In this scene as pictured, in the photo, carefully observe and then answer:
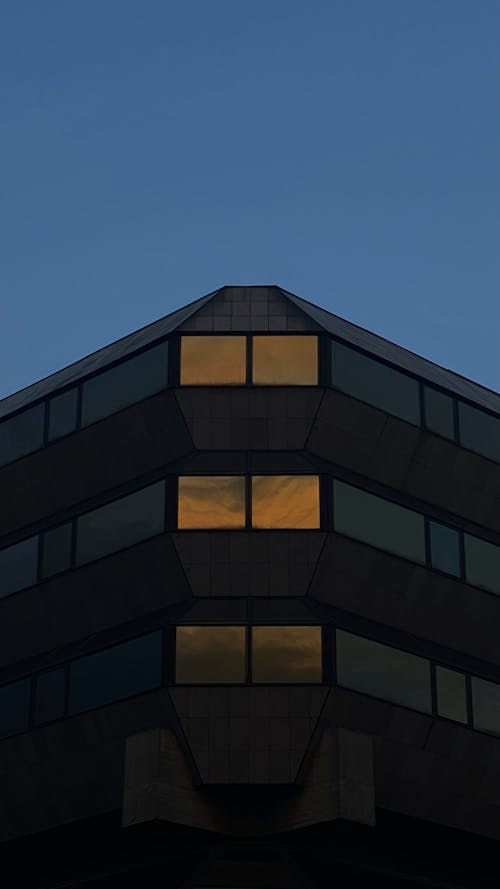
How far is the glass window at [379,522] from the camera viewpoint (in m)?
51.0

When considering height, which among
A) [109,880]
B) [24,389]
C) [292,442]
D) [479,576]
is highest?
[24,389]

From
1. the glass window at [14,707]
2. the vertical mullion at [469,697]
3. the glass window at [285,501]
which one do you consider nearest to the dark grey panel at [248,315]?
the glass window at [285,501]

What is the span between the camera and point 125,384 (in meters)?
53.8

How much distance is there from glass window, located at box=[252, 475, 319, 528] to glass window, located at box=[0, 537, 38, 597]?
8169 millimetres

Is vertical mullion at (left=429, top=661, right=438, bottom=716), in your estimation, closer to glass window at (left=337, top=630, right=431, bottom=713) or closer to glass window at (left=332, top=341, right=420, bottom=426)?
glass window at (left=337, top=630, right=431, bottom=713)

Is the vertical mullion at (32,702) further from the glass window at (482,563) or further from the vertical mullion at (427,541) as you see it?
the glass window at (482,563)

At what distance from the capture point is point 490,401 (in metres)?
59.0

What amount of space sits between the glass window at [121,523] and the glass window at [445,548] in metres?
8.60

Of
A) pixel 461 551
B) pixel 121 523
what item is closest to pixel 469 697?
pixel 461 551

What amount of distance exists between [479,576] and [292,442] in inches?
305

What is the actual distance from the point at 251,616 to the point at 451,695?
7043mm

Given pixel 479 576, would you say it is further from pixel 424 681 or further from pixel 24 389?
pixel 24 389

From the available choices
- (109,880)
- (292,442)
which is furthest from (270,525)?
(109,880)

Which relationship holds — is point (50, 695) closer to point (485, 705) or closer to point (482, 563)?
point (485, 705)
